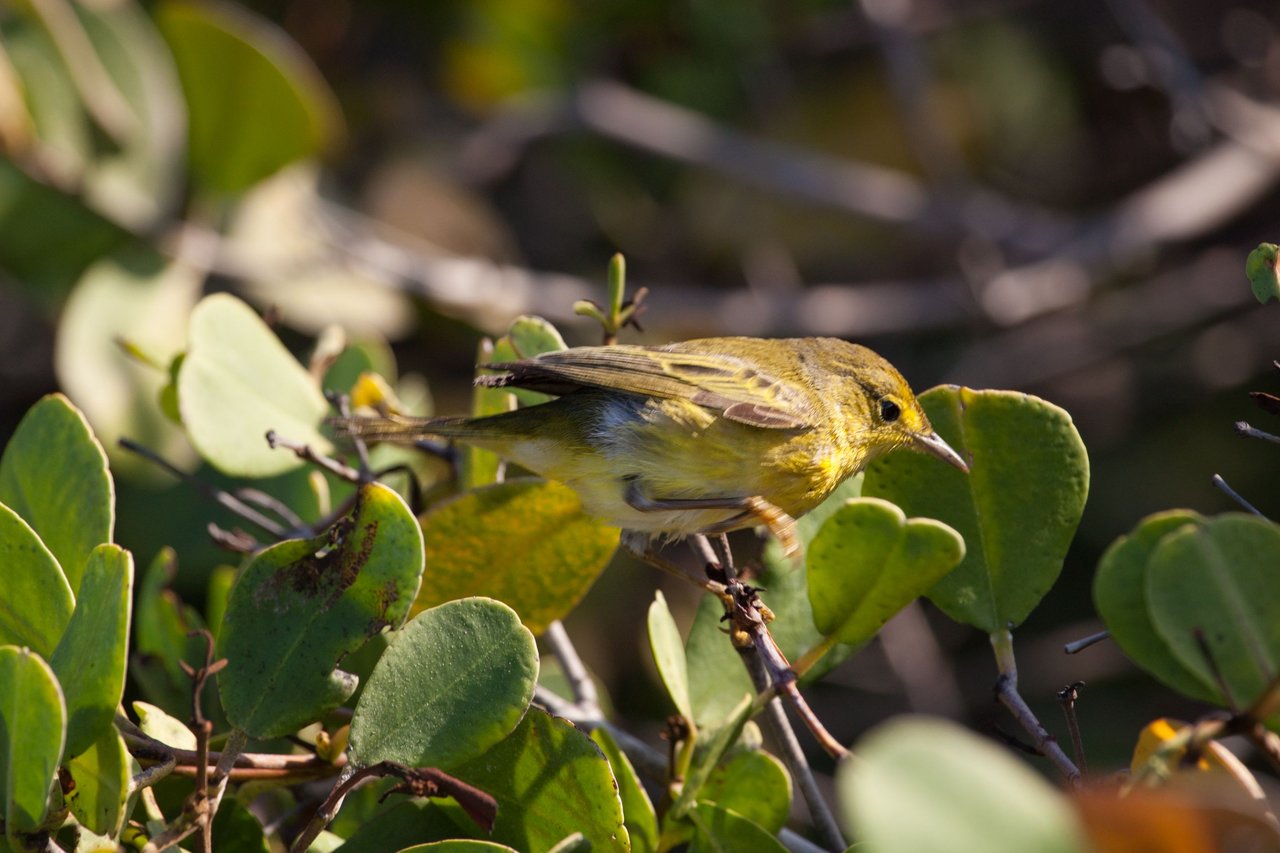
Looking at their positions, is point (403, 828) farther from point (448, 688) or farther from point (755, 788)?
point (755, 788)

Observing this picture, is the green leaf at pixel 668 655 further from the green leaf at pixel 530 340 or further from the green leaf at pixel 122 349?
the green leaf at pixel 122 349

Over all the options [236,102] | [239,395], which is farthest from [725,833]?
[236,102]

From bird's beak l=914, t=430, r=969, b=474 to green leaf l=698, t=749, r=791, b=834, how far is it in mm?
455

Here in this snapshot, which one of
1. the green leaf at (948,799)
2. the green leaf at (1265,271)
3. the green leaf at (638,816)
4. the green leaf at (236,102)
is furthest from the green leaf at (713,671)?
the green leaf at (236,102)

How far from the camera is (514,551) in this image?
186 centimetres

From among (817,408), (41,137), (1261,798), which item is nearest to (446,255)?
(41,137)

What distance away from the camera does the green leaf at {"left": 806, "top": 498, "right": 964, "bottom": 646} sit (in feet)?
4.45

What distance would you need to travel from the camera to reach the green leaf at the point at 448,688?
1.41 m

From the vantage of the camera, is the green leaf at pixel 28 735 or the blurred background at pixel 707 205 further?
the blurred background at pixel 707 205

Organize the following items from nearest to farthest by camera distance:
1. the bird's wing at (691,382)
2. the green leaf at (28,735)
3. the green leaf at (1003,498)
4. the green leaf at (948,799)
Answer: the green leaf at (948,799)
the green leaf at (28,735)
the green leaf at (1003,498)
the bird's wing at (691,382)

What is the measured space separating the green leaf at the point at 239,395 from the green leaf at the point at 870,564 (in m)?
1.04

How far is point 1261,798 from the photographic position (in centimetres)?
123

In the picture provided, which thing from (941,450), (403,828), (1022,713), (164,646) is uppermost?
(941,450)

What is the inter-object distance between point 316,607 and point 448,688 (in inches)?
9.2
